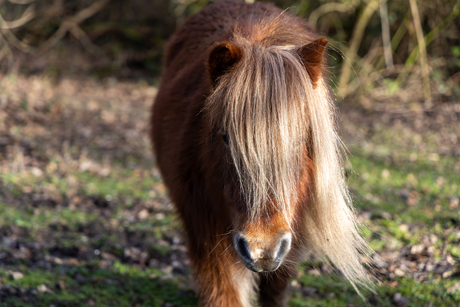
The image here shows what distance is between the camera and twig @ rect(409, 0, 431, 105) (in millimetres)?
8273

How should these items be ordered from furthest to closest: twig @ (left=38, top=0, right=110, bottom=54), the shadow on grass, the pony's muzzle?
1. twig @ (left=38, top=0, right=110, bottom=54)
2. the shadow on grass
3. the pony's muzzle

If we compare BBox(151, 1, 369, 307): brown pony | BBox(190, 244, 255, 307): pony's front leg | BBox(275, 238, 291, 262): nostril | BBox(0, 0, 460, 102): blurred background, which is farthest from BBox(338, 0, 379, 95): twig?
BBox(275, 238, 291, 262): nostril

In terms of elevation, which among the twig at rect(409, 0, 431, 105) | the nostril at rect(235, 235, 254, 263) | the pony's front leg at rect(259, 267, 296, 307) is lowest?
the pony's front leg at rect(259, 267, 296, 307)

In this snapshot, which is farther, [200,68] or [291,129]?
[200,68]

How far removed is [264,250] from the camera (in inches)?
81.4

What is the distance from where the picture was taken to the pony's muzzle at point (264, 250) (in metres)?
2.06

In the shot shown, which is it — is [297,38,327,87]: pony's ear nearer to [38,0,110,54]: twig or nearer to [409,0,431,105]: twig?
[409,0,431,105]: twig

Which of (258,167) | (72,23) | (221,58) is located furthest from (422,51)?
(72,23)

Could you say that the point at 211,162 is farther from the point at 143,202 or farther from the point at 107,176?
the point at 107,176

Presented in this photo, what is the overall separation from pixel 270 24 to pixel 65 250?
2946 mm

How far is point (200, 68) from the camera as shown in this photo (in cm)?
321

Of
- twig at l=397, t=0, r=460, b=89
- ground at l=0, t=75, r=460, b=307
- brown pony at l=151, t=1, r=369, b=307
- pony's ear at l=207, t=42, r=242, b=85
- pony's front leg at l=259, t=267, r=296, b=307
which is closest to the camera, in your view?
brown pony at l=151, t=1, r=369, b=307

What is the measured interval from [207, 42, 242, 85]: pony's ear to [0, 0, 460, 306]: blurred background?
62 cm

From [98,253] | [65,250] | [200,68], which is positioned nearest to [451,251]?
[200,68]
